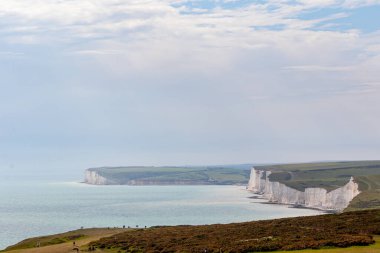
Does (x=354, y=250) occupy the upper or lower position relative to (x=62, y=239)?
upper

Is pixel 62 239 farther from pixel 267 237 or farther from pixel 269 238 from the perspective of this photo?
pixel 269 238

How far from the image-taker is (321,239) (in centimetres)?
4056

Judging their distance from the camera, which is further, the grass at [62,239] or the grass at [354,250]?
the grass at [62,239]

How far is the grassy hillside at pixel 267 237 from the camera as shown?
3956cm

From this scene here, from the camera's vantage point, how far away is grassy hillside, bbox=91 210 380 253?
39.6 metres

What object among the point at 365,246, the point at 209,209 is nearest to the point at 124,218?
the point at 209,209

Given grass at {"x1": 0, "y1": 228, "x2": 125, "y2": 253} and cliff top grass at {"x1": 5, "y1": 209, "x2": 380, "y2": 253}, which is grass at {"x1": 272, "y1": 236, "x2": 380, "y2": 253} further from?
grass at {"x1": 0, "y1": 228, "x2": 125, "y2": 253}

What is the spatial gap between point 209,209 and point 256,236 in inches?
5260

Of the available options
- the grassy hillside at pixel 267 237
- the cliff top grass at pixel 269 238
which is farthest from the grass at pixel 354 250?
the grassy hillside at pixel 267 237

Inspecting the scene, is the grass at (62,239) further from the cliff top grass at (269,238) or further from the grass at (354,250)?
the grass at (354,250)

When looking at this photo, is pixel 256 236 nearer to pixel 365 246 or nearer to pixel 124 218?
pixel 365 246

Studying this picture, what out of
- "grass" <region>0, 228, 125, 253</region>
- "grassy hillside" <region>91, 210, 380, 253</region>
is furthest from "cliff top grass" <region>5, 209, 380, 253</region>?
"grass" <region>0, 228, 125, 253</region>

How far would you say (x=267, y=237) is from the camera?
44344mm

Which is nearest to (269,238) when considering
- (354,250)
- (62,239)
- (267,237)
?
(267,237)
